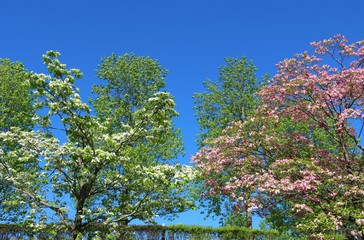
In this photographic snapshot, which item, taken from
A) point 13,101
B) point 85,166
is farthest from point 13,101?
point 85,166

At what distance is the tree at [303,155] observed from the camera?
16.1 metres

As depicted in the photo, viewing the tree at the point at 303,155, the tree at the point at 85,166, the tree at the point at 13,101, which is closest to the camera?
the tree at the point at 85,166

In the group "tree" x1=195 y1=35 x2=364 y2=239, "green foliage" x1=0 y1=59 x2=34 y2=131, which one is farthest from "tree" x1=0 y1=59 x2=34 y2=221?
"tree" x1=195 y1=35 x2=364 y2=239

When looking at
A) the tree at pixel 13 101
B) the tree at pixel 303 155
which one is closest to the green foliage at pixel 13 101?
the tree at pixel 13 101

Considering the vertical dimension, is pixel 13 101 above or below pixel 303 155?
above

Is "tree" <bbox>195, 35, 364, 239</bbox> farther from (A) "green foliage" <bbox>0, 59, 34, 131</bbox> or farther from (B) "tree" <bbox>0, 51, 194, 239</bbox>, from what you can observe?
(A) "green foliage" <bbox>0, 59, 34, 131</bbox>

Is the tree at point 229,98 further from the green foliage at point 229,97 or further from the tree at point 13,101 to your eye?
the tree at point 13,101

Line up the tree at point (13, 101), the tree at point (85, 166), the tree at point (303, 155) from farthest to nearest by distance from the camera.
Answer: the tree at point (13, 101) < the tree at point (303, 155) < the tree at point (85, 166)

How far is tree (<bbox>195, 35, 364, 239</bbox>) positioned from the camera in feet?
52.9

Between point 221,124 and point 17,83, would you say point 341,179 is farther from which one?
point 17,83

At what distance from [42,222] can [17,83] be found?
16823 millimetres

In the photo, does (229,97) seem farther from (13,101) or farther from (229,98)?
(13,101)

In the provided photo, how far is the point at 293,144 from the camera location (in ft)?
64.7

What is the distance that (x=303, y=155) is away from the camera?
A: 1994 centimetres
